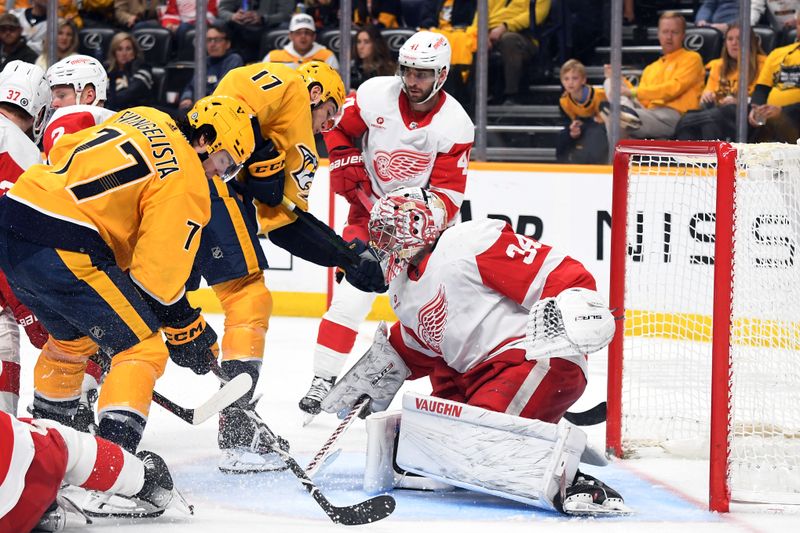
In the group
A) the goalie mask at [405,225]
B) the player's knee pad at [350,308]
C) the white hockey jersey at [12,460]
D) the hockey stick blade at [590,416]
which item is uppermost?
the goalie mask at [405,225]

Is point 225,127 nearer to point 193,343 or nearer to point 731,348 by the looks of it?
→ point 193,343

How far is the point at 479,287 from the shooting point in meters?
3.10

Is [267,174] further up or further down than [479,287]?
further up

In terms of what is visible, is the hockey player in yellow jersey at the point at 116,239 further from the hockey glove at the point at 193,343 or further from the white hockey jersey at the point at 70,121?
the white hockey jersey at the point at 70,121

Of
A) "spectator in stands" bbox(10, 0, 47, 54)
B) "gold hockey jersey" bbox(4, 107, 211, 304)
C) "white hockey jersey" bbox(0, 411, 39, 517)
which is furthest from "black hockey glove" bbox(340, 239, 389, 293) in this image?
"spectator in stands" bbox(10, 0, 47, 54)

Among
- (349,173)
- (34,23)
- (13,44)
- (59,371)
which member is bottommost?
(59,371)

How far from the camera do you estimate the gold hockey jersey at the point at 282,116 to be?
3594 millimetres

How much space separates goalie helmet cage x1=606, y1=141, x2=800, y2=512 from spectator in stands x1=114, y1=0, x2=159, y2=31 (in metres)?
3.41

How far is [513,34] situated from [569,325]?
11.8ft

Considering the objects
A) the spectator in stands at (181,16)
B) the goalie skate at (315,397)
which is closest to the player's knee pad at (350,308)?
the goalie skate at (315,397)

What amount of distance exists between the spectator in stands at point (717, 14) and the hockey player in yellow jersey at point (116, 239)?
3.78m

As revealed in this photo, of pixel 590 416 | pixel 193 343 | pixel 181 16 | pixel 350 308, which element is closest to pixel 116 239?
pixel 193 343

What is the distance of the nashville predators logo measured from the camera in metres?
3.71

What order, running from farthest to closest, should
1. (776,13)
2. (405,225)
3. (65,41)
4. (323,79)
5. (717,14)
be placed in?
(65,41) → (717,14) → (776,13) → (323,79) → (405,225)
